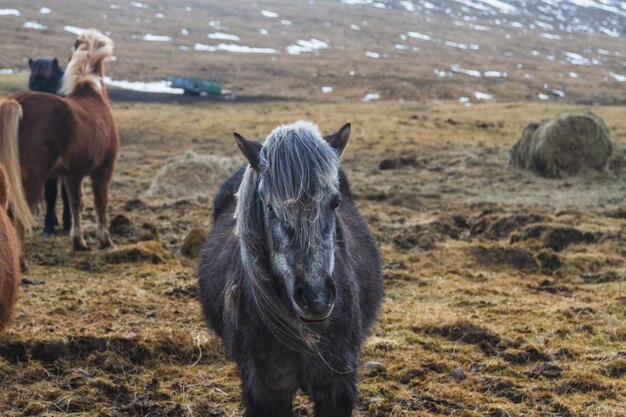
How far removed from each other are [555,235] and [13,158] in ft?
21.4

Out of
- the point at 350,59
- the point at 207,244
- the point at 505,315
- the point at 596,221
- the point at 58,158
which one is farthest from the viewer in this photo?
the point at 350,59

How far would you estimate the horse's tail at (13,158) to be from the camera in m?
6.77

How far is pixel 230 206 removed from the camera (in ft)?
15.0

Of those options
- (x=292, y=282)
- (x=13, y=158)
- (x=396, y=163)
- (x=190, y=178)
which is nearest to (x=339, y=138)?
(x=292, y=282)

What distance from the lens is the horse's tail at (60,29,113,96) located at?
28.5 ft

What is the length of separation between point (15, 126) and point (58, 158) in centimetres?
70

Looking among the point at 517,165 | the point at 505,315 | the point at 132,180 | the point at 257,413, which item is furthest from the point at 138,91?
the point at 257,413

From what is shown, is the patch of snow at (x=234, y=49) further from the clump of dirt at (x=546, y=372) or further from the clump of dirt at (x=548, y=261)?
the clump of dirt at (x=546, y=372)

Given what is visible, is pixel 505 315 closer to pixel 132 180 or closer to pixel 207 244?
pixel 207 244

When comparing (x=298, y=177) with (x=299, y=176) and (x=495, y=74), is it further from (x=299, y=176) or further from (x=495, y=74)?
(x=495, y=74)

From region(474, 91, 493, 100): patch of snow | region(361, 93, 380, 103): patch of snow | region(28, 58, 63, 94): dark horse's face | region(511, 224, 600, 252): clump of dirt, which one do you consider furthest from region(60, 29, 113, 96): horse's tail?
region(474, 91, 493, 100): patch of snow

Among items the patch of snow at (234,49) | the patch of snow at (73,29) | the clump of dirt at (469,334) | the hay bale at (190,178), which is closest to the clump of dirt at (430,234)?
the clump of dirt at (469,334)

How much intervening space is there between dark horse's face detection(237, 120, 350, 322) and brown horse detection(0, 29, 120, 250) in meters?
4.68

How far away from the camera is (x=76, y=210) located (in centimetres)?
816
